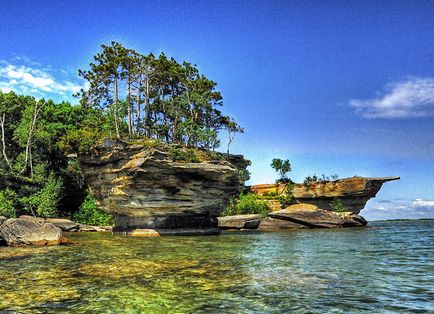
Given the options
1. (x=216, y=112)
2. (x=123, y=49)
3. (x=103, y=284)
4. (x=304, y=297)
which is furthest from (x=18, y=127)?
(x=304, y=297)

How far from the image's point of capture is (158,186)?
2884 cm

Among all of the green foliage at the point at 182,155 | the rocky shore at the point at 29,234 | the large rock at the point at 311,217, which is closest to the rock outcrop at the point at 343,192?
the large rock at the point at 311,217

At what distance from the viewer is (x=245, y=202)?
160ft

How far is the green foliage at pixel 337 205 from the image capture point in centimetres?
4890

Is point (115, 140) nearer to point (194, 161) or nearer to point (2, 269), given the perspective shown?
point (194, 161)

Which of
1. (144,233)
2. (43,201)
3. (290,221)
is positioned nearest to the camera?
(144,233)

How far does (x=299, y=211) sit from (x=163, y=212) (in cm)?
1611

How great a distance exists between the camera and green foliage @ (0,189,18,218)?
30.7m

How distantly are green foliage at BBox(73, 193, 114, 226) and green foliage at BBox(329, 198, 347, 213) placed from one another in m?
30.7

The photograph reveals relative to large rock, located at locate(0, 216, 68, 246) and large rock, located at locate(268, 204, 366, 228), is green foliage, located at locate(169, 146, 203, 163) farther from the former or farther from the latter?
large rock, located at locate(268, 204, 366, 228)

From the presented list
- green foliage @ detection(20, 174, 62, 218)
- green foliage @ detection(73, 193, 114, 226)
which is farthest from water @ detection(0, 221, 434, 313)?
green foliage @ detection(73, 193, 114, 226)

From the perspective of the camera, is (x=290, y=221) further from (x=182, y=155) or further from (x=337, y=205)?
(x=182, y=155)

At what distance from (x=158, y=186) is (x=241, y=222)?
13.1m

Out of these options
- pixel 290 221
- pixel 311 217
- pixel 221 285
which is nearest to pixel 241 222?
pixel 290 221
